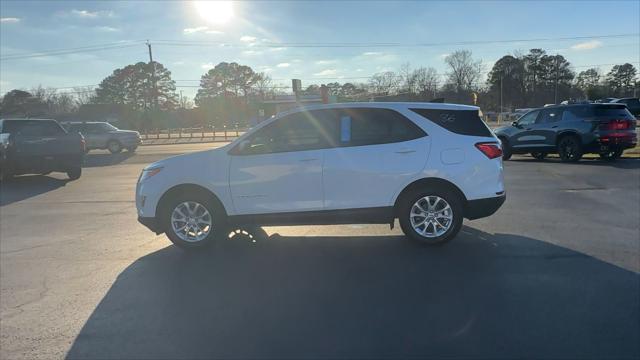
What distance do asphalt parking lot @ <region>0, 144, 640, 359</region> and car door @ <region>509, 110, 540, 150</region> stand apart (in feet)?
26.9

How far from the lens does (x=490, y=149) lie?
6.07m

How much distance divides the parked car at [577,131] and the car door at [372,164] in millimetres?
10677

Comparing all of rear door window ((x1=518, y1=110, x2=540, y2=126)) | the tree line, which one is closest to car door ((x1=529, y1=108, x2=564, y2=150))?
rear door window ((x1=518, y1=110, x2=540, y2=126))

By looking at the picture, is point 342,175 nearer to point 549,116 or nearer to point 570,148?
point 570,148

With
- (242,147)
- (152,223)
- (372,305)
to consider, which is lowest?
(372,305)

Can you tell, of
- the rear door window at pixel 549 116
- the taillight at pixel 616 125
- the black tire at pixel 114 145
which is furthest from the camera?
the black tire at pixel 114 145

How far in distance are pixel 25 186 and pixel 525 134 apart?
616 inches

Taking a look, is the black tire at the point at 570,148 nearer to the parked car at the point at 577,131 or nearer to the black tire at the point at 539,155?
the parked car at the point at 577,131

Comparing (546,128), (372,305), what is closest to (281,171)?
(372,305)

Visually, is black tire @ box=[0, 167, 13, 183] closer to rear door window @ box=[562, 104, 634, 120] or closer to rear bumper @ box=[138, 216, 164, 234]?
rear bumper @ box=[138, 216, 164, 234]

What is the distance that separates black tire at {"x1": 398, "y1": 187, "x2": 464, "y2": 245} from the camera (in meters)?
5.96

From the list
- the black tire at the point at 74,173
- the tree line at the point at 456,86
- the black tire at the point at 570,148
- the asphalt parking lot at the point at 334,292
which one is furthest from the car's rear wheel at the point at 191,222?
the tree line at the point at 456,86

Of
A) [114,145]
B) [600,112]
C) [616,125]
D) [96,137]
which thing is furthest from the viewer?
[114,145]

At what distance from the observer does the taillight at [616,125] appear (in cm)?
1405
